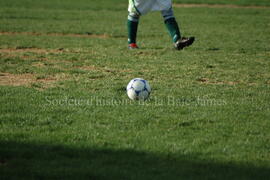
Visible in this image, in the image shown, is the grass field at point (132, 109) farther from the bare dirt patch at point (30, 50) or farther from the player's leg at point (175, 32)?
the player's leg at point (175, 32)

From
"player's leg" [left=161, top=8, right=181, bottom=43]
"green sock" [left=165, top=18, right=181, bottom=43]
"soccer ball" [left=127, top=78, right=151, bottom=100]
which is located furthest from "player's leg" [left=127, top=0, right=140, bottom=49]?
"soccer ball" [left=127, top=78, right=151, bottom=100]

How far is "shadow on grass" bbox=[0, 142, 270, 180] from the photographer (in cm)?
428

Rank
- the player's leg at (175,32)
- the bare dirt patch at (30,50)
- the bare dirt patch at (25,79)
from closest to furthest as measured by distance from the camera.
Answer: the bare dirt patch at (25,79) < the player's leg at (175,32) < the bare dirt patch at (30,50)

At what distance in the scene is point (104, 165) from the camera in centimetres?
452

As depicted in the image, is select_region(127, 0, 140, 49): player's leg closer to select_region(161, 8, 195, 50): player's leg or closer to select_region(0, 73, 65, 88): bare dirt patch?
select_region(161, 8, 195, 50): player's leg

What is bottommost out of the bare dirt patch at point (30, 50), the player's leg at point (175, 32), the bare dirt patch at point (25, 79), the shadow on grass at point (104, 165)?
the shadow on grass at point (104, 165)

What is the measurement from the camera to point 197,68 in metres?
9.47

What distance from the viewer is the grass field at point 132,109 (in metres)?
4.56

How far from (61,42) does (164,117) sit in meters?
7.58

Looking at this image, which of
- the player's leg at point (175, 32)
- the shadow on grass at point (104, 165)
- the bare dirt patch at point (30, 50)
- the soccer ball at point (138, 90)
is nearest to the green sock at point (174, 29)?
the player's leg at point (175, 32)

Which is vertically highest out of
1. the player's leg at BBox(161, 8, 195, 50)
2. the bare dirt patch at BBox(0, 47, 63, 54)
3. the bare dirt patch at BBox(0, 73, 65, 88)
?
the player's leg at BBox(161, 8, 195, 50)

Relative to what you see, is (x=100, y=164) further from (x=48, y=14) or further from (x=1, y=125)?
(x=48, y=14)

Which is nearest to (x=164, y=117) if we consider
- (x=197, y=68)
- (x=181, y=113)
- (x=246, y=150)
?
(x=181, y=113)

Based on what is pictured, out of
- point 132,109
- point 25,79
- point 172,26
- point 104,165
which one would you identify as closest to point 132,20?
point 172,26
